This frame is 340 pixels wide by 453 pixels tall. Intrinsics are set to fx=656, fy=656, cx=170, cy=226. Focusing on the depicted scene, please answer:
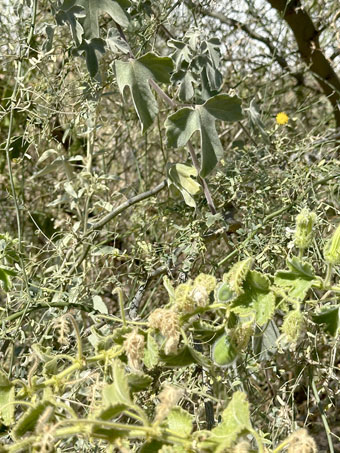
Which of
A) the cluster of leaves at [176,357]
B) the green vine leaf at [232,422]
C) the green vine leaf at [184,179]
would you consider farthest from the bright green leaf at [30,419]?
the green vine leaf at [184,179]

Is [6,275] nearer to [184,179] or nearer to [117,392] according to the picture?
[184,179]

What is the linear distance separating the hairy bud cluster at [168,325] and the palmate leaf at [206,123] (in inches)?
12.2

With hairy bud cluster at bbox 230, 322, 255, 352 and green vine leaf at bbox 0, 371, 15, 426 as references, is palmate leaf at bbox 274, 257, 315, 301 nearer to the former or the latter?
hairy bud cluster at bbox 230, 322, 255, 352

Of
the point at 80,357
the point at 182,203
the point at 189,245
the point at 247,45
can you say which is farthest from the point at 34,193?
the point at 80,357

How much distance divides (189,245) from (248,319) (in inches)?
12.3

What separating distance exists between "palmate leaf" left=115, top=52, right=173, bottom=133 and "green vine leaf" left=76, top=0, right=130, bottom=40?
0.05 metres

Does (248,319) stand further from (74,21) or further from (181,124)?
(74,21)

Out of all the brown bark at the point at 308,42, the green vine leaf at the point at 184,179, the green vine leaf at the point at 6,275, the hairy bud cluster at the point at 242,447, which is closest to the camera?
the hairy bud cluster at the point at 242,447

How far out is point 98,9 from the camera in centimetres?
82

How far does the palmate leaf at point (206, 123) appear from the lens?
81cm

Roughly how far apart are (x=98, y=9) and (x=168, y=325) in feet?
1.52

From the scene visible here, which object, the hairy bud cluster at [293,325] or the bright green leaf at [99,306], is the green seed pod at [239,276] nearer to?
the hairy bud cluster at [293,325]

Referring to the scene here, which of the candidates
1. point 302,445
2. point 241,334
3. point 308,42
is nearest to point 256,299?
point 241,334

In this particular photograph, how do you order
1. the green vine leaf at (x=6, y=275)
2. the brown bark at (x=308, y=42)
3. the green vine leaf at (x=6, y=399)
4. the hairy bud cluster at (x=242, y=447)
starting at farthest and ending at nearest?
1. the brown bark at (x=308, y=42)
2. the green vine leaf at (x=6, y=275)
3. the green vine leaf at (x=6, y=399)
4. the hairy bud cluster at (x=242, y=447)
